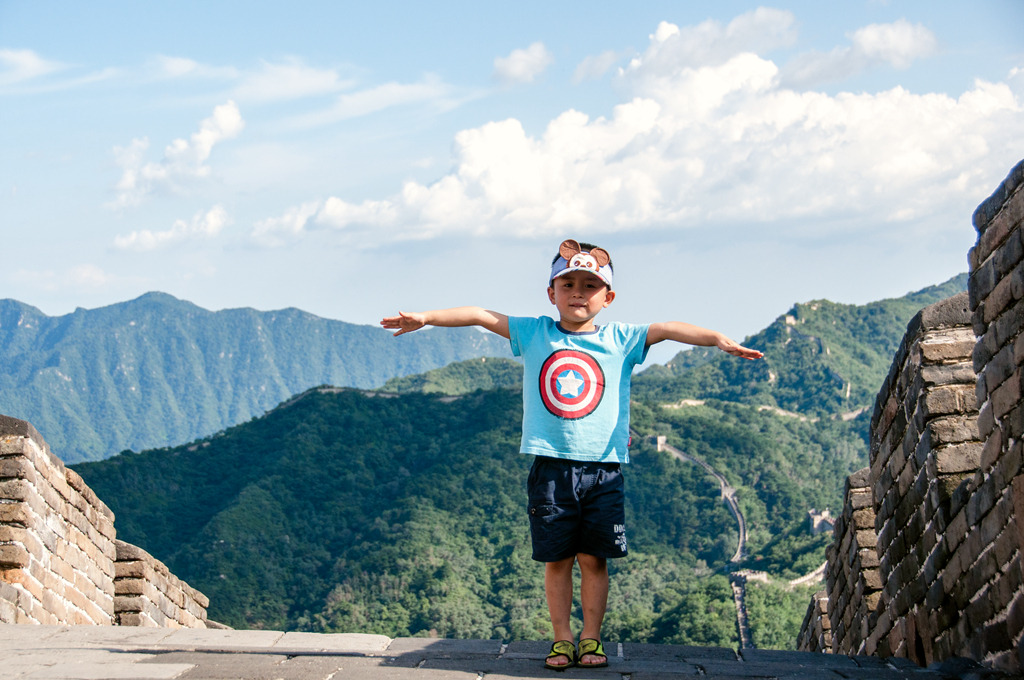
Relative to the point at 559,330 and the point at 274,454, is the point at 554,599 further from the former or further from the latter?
the point at 274,454

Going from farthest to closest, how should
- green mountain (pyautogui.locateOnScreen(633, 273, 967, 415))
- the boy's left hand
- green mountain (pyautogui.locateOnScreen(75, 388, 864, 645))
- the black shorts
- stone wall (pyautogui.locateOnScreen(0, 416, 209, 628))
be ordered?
green mountain (pyautogui.locateOnScreen(633, 273, 967, 415)) < green mountain (pyautogui.locateOnScreen(75, 388, 864, 645)) < stone wall (pyautogui.locateOnScreen(0, 416, 209, 628)) < the boy's left hand < the black shorts

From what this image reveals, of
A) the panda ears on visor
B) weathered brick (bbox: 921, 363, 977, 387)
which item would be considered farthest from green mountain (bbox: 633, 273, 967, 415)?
the panda ears on visor

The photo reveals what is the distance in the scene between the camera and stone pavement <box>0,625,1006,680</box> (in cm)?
351

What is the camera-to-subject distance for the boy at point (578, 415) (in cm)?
408

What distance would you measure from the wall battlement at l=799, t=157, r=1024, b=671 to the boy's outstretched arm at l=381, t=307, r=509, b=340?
6.39ft

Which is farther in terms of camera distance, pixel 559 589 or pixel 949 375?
pixel 949 375

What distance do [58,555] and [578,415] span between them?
3.84m

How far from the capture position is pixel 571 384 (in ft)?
13.7

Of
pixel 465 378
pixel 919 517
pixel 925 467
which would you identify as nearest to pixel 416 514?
pixel 919 517

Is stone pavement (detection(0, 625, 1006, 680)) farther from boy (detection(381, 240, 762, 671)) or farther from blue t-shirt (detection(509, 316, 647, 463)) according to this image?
blue t-shirt (detection(509, 316, 647, 463))

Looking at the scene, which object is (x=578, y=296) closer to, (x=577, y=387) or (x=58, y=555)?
(x=577, y=387)

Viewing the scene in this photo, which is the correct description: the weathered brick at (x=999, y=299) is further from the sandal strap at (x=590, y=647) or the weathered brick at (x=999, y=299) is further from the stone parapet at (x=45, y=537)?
the stone parapet at (x=45, y=537)

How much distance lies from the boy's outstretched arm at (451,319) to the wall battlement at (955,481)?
195 cm

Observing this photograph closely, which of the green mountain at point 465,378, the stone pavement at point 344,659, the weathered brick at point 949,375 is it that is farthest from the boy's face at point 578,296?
the green mountain at point 465,378
